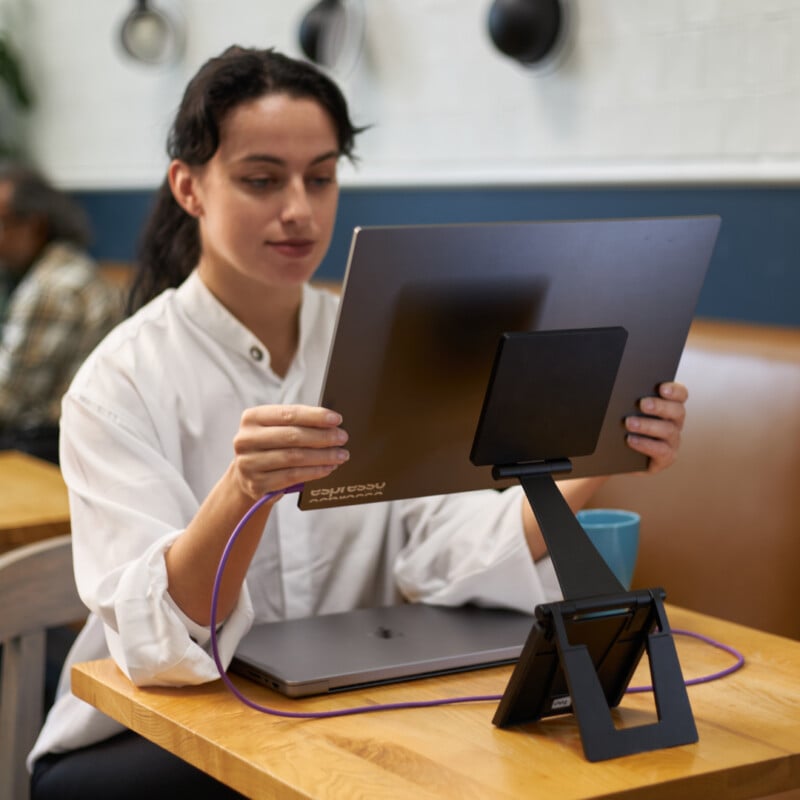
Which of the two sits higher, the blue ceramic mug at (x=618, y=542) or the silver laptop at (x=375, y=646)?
the blue ceramic mug at (x=618, y=542)

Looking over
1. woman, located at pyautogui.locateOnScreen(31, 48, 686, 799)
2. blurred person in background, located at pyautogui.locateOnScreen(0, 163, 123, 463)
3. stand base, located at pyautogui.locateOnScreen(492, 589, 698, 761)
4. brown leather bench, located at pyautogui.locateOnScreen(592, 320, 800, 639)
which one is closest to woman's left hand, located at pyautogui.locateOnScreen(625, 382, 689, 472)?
woman, located at pyautogui.locateOnScreen(31, 48, 686, 799)

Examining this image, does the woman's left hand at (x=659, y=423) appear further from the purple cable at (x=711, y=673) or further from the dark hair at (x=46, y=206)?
the dark hair at (x=46, y=206)

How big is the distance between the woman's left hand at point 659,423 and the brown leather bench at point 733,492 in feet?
2.19

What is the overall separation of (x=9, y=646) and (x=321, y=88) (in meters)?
0.82

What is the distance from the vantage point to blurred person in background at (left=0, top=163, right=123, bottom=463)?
3736 mm

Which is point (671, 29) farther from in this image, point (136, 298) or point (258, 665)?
point (258, 665)

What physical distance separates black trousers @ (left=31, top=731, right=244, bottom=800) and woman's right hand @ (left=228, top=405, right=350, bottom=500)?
478 millimetres

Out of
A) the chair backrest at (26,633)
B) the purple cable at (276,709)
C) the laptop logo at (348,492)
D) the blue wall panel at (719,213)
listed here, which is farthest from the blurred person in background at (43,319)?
the laptop logo at (348,492)

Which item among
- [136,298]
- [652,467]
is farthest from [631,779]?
[136,298]

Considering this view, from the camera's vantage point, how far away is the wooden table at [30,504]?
206 centimetres

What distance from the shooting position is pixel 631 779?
103cm

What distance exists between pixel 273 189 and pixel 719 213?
1.09 m

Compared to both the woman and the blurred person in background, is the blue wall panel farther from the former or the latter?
the blurred person in background

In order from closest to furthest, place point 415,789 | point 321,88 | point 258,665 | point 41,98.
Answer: point 415,789 → point 258,665 → point 321,88 → point 41,98
